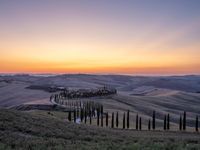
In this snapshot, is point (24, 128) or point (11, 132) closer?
point (11, 132)

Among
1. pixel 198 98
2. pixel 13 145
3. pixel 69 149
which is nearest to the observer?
pixel 69 149

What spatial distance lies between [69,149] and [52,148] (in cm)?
85

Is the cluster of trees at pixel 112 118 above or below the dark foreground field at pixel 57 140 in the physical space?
below

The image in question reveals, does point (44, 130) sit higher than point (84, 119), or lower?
higher

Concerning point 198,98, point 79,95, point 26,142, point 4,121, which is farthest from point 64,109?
point 198,98

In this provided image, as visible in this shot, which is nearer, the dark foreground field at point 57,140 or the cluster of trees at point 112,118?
the dark foreground field at point 57,140

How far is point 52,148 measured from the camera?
1562 cm

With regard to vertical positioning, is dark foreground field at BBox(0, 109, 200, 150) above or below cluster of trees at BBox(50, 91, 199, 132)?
above

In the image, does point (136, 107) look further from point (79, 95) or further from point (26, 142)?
point (26, 142)

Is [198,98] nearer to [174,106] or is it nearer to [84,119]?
[174,106]

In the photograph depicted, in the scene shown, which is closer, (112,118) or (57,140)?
(57,140)

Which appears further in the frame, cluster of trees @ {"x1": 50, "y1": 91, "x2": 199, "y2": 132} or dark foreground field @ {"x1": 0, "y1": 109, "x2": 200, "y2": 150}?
cluster of trees @ {"x1": 50, "y1": 91, "x2": 199, "y2": 132}

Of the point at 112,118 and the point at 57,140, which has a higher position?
the point at 57,140

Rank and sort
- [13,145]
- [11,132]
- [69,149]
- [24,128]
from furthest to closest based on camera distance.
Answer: [24,128] < [11,132] < [13,145] < [69,149]
